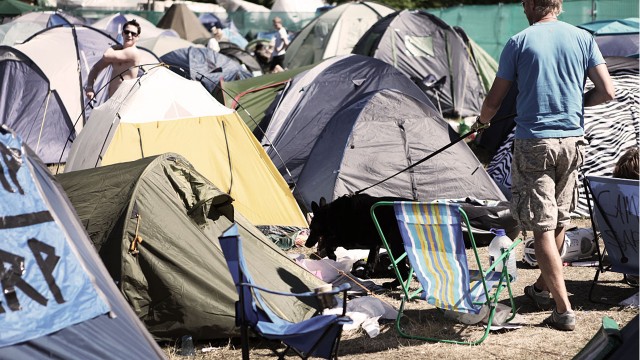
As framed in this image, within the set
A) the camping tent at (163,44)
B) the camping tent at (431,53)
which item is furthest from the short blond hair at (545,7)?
the camping tent at (163,44)

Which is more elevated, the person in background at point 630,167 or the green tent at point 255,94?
the person in background at point 630,167

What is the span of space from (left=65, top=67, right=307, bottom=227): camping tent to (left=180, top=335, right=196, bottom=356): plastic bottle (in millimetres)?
2686

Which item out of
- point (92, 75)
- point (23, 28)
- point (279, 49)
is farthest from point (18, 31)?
point (92, 75)

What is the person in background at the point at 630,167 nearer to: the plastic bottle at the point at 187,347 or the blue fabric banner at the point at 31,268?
the plastic bottle at the point at 187,347

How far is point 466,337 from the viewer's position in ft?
16.8

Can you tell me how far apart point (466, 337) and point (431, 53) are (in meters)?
10.7

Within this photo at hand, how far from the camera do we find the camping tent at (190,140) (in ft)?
24.3

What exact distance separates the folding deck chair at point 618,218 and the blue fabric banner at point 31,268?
10.2ft

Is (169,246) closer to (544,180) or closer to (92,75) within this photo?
(544,180)

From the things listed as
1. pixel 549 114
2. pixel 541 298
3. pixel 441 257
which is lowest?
pixel 541 298

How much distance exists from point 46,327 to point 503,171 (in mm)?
6321

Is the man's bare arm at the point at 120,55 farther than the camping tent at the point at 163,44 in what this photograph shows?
No

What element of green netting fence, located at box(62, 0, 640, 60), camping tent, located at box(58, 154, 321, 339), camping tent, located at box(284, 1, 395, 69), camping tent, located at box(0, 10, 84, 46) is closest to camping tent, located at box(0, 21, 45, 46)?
camping tent, located at box(0, 10, 84, 46)

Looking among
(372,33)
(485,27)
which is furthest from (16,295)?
(485,27)
